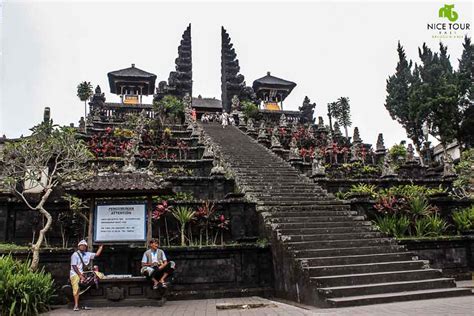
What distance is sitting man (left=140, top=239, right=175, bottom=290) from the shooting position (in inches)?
346

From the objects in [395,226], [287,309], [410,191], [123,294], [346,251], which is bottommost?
[287,309]

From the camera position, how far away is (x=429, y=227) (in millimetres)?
12281

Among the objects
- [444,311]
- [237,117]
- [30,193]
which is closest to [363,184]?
[444,311]

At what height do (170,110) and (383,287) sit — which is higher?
(170,110)

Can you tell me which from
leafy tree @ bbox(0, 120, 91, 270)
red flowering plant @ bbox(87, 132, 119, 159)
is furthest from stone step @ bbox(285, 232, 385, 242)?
red flowering plant @ bbox(87, 132, 119, 159)

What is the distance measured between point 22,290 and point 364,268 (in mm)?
7037

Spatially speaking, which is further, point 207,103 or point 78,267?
point 207,103

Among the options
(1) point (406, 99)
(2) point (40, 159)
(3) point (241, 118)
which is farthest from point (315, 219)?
(1) point (406, 99)

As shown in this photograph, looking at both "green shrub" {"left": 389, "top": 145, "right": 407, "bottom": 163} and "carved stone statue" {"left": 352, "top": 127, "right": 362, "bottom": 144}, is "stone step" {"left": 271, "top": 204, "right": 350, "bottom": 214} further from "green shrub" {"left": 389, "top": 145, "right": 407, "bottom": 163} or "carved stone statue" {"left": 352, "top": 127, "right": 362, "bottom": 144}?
"carved stone statue" {"left": 352, "top": 127, "right": 362, "bottom": 144}

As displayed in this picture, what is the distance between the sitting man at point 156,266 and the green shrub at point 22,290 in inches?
79.5

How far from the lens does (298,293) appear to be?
8594 millimetres

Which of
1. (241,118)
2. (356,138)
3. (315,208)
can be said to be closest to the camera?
(315,208)

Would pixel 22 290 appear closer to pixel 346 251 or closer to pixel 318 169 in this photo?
pixel 346 251

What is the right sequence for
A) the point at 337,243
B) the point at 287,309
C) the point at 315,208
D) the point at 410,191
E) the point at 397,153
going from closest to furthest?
the point at 287,309 → the point at 337,243 → the point at 315,208 → the point at 410,191 → the point at 397,153
